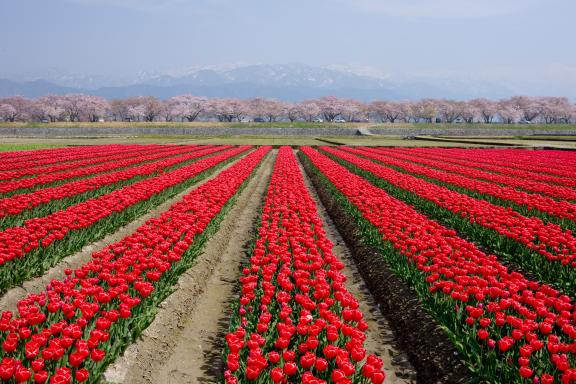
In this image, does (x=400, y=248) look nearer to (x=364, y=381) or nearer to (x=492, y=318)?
(x=492, y=318)

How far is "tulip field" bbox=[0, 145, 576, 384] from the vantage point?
17.0 feet

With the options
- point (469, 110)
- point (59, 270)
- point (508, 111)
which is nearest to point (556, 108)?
point (508, 111)

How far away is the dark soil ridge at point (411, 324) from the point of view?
616 cm

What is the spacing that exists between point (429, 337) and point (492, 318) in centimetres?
104

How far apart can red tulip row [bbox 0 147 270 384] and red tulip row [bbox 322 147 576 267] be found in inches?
307

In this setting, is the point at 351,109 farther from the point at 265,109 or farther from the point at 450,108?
the point at 450,108

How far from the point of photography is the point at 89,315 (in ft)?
A: 18.2

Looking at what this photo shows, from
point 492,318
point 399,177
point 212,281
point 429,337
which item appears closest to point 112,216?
point 212,281

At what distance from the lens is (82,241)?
10.7 m

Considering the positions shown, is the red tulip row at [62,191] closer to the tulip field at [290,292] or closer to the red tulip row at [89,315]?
the tulip field at [290,292]

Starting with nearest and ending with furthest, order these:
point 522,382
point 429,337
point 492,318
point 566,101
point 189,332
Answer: point 522,382
point 492,318
point 429,337
point 189,332
point 566,101

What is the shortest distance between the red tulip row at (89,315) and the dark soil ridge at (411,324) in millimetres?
4316

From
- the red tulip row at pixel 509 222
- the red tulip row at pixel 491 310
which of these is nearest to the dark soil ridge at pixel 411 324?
the red tulip row at pixel 491 310

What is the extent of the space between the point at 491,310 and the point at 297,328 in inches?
118
